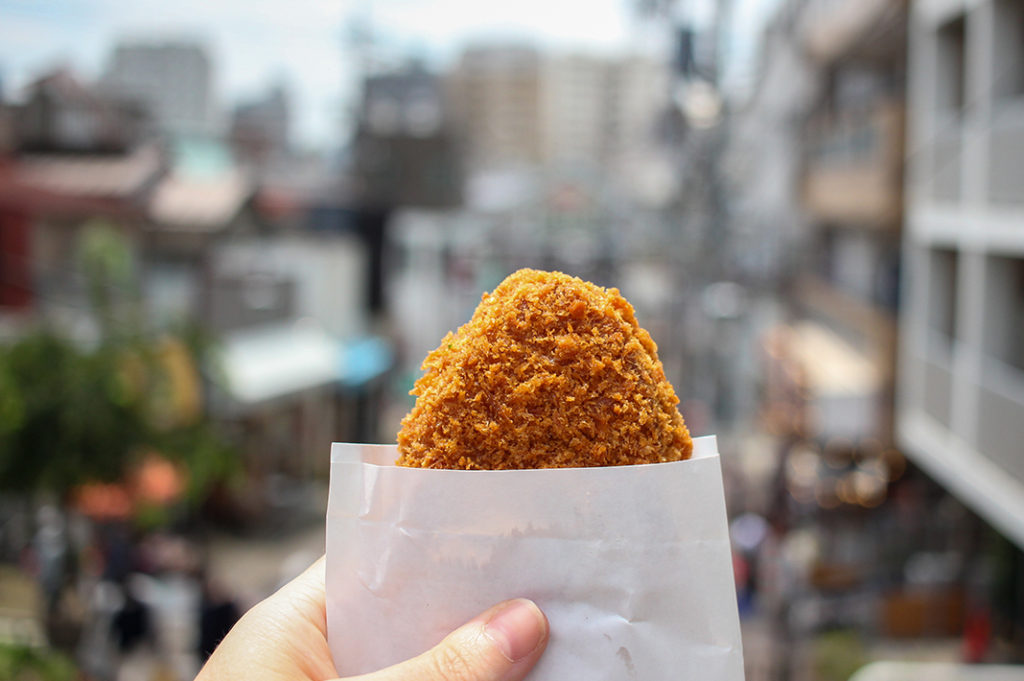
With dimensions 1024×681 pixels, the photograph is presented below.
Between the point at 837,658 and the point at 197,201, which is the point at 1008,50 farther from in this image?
the point at 197,201

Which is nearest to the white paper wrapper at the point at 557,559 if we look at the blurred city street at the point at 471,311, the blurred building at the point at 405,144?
the blurred city street at the point at 471,311

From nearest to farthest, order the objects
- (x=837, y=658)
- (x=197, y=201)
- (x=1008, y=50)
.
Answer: (x=837, y=658)
(x=1008, y=50)
(x=197, y=201)

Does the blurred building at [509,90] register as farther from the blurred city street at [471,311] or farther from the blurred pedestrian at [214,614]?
the blurred pedestrian at [214,614]

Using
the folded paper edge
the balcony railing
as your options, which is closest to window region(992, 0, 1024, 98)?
the balcony railing

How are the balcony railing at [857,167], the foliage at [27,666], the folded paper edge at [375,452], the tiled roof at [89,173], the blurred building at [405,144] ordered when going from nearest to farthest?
1. the folded paper edge at [375,452]
2. the foliage at [27,666]
3. the tiled roof at [89,173]
4. the balcony railing at [857,167]
5. the blurred building at [405,144]

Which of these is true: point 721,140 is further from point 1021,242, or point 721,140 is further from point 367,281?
point 367,281

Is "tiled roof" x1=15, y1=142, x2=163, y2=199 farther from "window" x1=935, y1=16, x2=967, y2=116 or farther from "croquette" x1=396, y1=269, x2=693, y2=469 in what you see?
"croquette" x1=396, y1=269, x2=693, y2=469

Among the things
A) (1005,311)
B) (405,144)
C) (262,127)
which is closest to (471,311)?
(1005,311)
